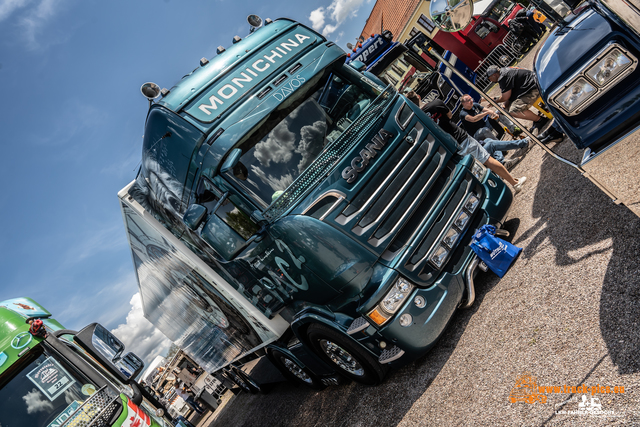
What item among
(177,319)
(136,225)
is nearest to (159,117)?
(136,225)

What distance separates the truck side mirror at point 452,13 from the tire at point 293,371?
4.16 m

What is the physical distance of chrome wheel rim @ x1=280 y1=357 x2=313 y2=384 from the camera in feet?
16.1

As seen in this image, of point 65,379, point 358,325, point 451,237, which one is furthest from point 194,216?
point 451,237

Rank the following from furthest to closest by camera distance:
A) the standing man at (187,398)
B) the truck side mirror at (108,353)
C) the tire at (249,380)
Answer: the standing man at (187,398)
the tire at (249,380)
the truck side mirror at (108,353)

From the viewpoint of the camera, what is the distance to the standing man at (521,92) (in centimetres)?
569

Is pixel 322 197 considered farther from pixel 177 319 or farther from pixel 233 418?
pixel 233 418

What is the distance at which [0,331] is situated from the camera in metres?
4.41

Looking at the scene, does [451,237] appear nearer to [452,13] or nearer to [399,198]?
[399,198]

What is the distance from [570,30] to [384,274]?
241 centimetres

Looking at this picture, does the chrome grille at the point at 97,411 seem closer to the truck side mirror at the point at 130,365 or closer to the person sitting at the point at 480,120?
the truck side mirror at the point at 130,365

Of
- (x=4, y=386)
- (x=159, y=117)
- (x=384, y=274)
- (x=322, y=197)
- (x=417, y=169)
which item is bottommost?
(x=384, y=274)

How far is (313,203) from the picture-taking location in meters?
3.67

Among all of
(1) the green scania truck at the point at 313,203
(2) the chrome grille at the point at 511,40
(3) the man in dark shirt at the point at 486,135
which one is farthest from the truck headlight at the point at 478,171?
(2) the chrome grille at the point at 511,40

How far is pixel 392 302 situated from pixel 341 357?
1036 mm
